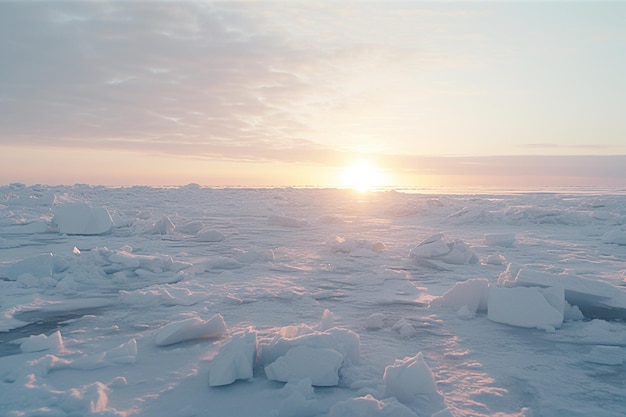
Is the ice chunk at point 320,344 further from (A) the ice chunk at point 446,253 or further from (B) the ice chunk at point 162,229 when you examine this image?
(B) the ice chunk at point 162,229

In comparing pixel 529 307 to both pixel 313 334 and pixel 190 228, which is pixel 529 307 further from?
pixel 190 228

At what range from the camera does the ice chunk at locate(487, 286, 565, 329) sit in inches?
161

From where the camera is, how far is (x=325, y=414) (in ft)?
Answer: 8.16

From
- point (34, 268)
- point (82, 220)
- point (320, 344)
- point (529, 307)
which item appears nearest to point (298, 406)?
point (320, 344)

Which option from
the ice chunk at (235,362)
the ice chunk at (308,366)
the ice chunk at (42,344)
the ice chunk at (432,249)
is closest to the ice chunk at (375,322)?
the ice chunk at (308,366)

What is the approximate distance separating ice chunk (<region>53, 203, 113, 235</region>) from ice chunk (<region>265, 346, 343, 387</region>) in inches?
378

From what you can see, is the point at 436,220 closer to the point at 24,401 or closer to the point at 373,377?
the point at 373,377

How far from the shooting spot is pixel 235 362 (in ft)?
9.64

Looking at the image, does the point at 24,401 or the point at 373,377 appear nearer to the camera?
the point at 24,401

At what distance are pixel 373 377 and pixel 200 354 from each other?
1383mm

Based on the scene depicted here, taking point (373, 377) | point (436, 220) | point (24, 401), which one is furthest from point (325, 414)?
point (436, 220)

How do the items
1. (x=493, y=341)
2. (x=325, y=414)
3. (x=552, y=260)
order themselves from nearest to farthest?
(x=325, y=414) → (x=493, y=341) → (x=552, y=260)

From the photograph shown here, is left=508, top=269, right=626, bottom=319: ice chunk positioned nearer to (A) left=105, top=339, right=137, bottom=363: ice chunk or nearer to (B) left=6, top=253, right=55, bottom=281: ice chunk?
(A) left=105, top=339, right=137, bottom=363: ice chunk

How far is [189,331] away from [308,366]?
128cm
